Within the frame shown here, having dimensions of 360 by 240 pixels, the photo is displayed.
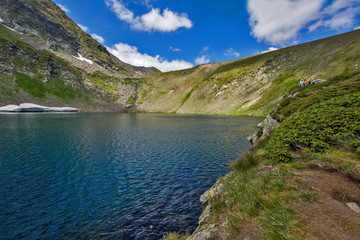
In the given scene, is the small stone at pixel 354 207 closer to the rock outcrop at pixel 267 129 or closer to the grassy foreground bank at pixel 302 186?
the grassy foreground bank at pixel 302 186

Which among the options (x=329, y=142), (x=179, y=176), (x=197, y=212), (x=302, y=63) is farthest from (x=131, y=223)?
(x=302, y=63)

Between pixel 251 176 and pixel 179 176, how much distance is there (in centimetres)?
839

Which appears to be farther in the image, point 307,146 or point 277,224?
point 307,146

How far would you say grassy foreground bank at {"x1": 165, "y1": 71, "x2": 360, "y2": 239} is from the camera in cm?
602

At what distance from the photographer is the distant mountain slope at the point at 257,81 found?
87562mm

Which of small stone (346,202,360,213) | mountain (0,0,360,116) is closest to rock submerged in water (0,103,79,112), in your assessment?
mountain (0,0,360,116)

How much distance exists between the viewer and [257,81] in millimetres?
118938

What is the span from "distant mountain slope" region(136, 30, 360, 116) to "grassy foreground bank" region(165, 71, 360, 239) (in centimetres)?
7977

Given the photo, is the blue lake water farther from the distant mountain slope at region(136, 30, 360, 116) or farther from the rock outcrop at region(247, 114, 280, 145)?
the distant mountain slope at region(136, 30, 360, 116)

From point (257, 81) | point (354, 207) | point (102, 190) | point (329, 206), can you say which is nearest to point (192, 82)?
→ point (257, 81)

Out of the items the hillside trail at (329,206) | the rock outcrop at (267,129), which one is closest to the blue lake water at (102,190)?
the rock outcrop at (267,129)

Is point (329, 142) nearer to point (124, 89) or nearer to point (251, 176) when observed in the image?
point (251, 176)

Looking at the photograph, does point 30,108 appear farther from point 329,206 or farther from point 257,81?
point 257,81

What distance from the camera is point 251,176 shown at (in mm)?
11297
